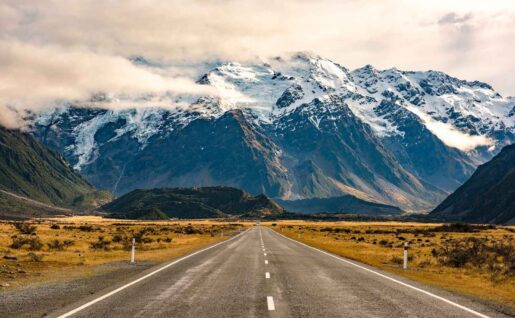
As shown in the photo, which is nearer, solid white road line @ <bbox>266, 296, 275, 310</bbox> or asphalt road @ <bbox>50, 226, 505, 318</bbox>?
asphalt road @ <bbox>50, 226, 505, 318</bbox>

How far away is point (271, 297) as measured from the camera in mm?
18156

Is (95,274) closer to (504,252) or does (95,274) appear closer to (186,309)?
(186,309)

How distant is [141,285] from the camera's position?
69.1 feet

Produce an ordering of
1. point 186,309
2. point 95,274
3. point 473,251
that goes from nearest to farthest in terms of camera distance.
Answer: point 186,309 < point 95,274 < point 473,251

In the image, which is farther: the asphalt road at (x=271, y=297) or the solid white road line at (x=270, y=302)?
the solid white road line at (x=270, y=302)

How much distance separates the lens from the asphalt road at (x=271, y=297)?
608 inches

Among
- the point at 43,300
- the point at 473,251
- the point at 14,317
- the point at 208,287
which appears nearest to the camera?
the point at 14,317

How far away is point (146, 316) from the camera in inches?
573

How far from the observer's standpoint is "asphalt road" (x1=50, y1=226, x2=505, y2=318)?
1545cm

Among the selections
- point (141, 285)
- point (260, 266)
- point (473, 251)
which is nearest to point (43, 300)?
point (141, 285)

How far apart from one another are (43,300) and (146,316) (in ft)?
15.0

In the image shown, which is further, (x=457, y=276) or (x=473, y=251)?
(x=473, y=251)

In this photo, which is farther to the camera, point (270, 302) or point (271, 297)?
point (271, 297)

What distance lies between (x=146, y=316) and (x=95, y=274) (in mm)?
12275
